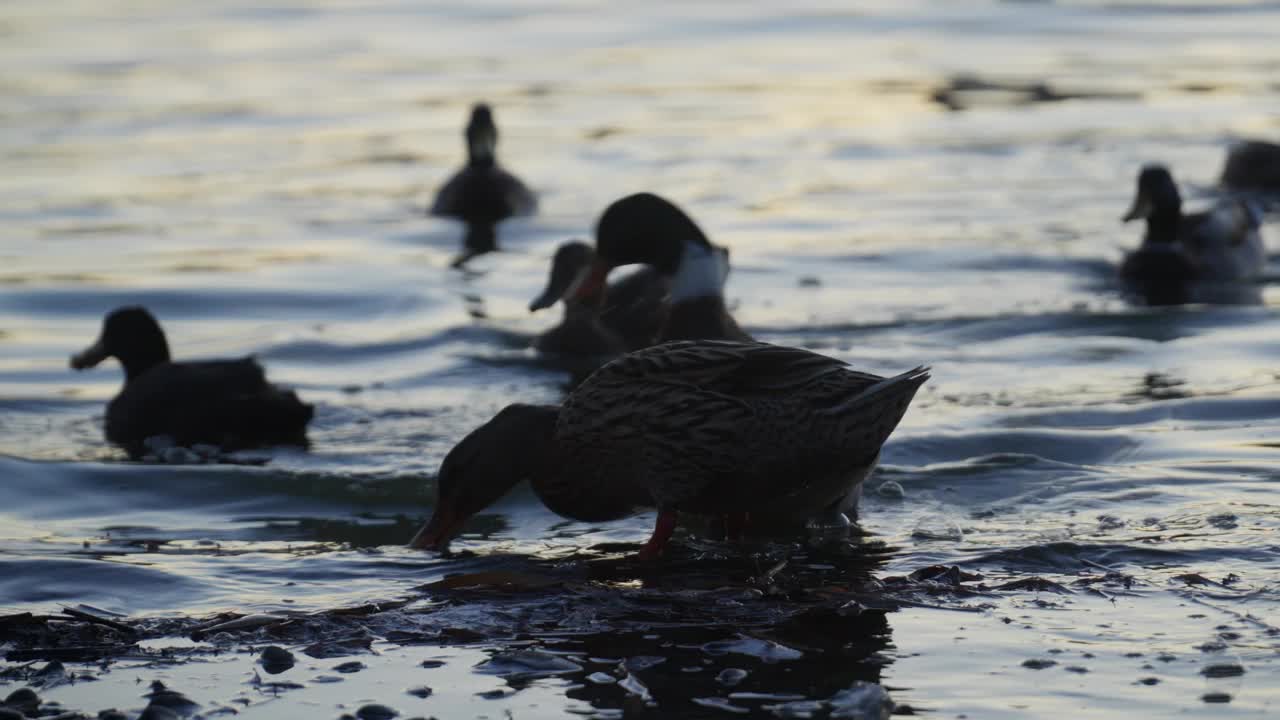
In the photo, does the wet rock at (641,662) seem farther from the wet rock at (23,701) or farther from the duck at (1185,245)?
the duck at (1185,245)

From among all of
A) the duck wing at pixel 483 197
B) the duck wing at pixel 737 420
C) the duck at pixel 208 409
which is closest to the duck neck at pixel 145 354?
the duck at pixel 208 409

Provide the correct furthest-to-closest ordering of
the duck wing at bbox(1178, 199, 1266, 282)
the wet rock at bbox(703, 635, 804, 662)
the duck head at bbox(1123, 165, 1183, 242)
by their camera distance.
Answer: the duck head at bbox(1123, 165, 1183, 242) → the duck wing at bbox(1178, 199, 1266, 282) → the wet rock at bbox(703, 635, 804, 662)

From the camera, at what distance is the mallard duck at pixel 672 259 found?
920 centimetres

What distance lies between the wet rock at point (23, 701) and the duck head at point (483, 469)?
206 centimetres

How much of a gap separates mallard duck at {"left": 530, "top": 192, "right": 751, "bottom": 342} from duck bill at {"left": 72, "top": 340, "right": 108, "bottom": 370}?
7.99 feet

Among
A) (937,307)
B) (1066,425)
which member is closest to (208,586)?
(1066,425)

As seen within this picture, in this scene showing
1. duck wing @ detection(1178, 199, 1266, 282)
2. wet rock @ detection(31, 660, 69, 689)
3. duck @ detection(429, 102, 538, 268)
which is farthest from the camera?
duck @ detection(429, 102, 538, 268)

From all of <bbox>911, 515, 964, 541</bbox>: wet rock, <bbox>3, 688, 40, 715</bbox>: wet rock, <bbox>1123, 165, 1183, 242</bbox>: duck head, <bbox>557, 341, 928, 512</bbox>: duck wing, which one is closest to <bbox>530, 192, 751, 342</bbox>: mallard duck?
<bbox>911, 515, 964, 541</bbox>: wet rock

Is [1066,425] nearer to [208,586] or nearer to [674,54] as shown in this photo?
[208,586]

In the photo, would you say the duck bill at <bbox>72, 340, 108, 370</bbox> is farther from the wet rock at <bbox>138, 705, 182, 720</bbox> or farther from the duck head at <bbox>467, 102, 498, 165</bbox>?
the duck head at <bbox>467, 102, 498, 165</bbox>

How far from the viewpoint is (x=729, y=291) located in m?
12.6

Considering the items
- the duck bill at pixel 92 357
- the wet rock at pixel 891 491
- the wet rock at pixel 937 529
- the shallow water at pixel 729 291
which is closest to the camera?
the shallow water at pixel 729 291

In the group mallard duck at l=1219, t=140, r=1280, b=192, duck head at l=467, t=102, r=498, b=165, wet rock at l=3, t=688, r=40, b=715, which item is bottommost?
wet rock at l=3, t=688, r=40, b=715

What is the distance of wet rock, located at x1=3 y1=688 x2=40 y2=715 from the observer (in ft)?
16.7
